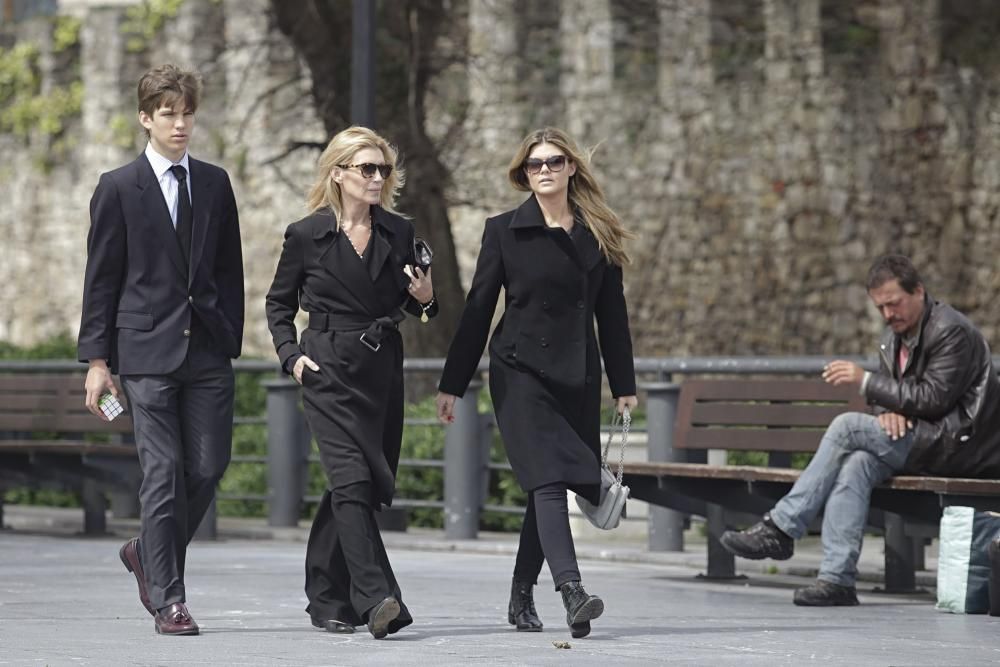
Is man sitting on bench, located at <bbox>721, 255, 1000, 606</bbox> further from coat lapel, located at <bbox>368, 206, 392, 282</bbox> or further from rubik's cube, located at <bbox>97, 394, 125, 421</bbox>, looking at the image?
rubik's cube, located at <bbox>97, 394, 125, 421</bbox>

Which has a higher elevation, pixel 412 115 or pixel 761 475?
pixel 412 115

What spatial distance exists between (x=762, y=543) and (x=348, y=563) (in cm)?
233

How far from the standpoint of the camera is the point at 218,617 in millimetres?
8727

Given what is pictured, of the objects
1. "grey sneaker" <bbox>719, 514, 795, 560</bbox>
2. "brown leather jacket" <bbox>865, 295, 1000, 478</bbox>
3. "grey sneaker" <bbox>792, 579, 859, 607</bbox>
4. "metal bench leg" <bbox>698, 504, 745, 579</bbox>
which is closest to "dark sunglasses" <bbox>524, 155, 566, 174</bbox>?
"brown leather jacket" <bbox>865, 295, 1000, 478</bbox>

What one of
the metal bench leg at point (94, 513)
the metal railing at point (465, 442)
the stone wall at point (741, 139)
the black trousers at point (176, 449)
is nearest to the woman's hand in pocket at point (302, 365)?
the black trousers at point (176, 449)

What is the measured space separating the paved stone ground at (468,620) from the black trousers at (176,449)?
0.26m

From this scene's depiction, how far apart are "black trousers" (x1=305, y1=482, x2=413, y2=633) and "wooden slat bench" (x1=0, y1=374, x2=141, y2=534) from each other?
488 cm

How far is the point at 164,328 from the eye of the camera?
790cm

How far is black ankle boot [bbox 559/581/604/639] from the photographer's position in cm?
775

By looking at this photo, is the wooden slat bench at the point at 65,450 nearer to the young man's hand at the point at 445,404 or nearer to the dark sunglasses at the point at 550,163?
the young man's hand at the point at 445,404

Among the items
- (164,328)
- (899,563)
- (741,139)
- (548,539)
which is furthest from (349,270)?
(741,139)

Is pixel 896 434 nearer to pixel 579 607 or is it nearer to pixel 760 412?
pixel 760 412

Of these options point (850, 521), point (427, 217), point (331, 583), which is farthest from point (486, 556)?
point (427, 217)

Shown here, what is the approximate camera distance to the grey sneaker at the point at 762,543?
9.61 meters
